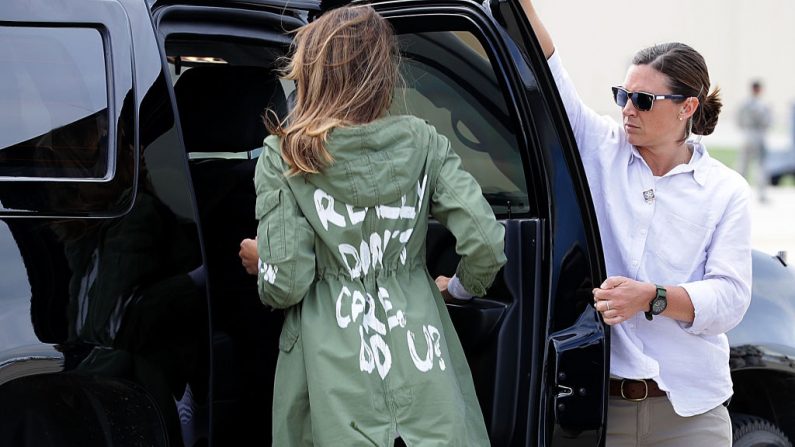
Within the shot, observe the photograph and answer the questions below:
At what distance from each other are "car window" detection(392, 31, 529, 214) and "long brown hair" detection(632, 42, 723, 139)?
376 mm

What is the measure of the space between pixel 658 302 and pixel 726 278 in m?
0.20

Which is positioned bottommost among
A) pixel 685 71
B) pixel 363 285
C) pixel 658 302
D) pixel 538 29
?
pixel 658 302

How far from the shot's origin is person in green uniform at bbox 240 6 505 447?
2092 millimetres

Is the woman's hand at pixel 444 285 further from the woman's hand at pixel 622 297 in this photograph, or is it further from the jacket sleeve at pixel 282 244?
the jacket sleeve at pixel 282 244

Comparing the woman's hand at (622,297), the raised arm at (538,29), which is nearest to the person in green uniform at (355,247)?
the woman's hand at (622,297)

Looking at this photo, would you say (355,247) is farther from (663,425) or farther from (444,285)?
(663,425)

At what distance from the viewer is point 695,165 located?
249 cm

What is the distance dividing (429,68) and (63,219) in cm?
118

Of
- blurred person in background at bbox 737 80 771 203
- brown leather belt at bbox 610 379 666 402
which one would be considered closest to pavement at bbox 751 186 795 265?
blurred person in background at bbox 737 80 771 203

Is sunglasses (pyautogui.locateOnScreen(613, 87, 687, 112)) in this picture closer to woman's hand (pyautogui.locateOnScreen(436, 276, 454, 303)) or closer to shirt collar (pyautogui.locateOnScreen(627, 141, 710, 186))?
shirt collar (pyautogui.locateOnScreen(627, 141, 710, 186))

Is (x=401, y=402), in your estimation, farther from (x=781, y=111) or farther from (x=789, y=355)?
(x=781, y=111)

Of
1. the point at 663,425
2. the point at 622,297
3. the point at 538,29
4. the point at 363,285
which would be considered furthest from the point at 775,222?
the point at 363,285

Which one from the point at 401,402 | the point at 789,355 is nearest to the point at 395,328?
the point at 401,402

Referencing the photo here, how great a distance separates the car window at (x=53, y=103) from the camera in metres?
2.03
